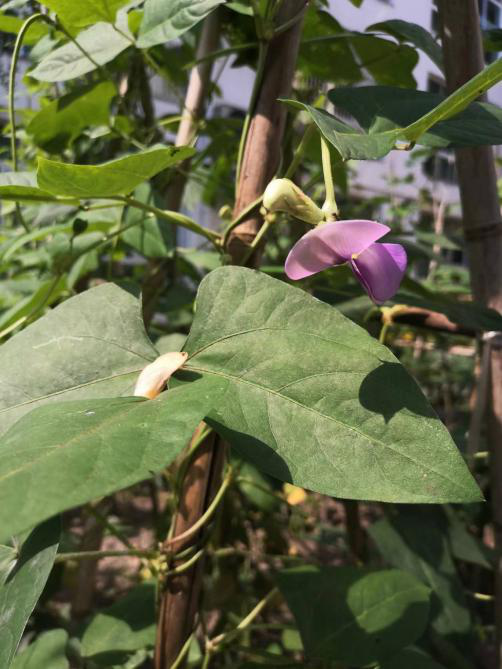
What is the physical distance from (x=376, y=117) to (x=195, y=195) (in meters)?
0.84

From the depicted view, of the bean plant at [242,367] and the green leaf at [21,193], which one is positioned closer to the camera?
the bean plant at [242,367]

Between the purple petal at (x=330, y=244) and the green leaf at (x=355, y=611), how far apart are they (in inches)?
14.9

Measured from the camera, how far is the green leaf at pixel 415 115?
35cm

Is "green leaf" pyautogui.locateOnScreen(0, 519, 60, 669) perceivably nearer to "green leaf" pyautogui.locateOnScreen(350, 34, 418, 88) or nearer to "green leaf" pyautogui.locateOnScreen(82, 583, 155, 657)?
"green leaf" pyautogui.locateOnScreen(82, 583, 155, 657)

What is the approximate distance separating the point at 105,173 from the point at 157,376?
14cm

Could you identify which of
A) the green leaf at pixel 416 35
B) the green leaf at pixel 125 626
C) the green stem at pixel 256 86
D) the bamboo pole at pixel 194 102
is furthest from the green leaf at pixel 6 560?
the green leaf at pixel 416 35

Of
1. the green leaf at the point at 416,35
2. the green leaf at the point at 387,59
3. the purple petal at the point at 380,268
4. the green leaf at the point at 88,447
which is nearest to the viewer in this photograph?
the green leaf at the point at 88,447

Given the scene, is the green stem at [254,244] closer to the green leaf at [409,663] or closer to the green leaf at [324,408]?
the green leaf at [324,408]

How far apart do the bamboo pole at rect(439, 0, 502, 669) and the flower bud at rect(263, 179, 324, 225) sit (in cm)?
29

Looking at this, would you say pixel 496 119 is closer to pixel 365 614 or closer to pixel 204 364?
pixel 204 364

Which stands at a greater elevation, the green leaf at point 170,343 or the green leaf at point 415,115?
the green leaf at point 415,115

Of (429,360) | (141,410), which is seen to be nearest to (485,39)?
(141,410)

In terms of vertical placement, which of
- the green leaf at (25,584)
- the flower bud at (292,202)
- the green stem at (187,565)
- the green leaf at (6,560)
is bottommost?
the green stem at (187,565)

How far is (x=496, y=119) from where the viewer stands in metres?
0.36
